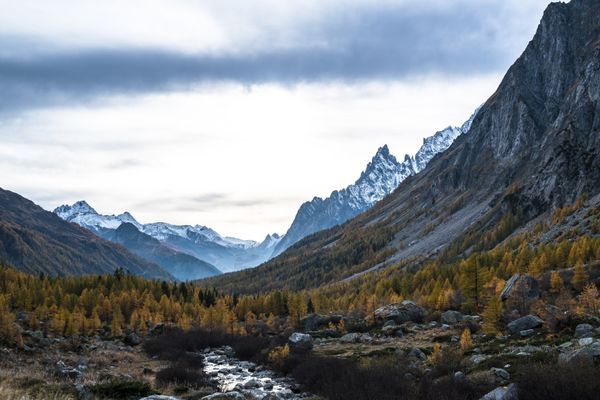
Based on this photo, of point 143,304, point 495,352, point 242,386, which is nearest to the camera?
point 495,352

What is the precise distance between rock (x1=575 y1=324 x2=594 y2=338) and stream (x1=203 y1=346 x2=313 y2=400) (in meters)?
23.1

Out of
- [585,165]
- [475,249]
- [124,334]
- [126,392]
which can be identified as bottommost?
[124,334]

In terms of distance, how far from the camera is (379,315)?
266 ft

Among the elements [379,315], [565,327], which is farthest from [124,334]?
[565,327]

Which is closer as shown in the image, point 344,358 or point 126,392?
point 126,392

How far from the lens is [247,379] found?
51188mm

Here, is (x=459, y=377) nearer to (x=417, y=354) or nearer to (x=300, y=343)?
(x=417, y=354)

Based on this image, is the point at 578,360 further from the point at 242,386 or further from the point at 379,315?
the point at 379,315

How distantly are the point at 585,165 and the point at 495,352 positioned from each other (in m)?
168

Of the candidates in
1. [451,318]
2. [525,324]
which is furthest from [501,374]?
[451,318]

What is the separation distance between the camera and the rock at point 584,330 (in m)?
38.2

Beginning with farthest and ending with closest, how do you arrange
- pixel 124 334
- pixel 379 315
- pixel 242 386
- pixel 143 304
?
pixel 143 304 < pixel 124 334 < pixel 379 315 < pixel 242 386

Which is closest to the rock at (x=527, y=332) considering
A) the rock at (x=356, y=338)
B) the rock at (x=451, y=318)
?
the rock at (x=451, y=318)

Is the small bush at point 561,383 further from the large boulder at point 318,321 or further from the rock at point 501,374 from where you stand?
the large boulder at point 318,321
